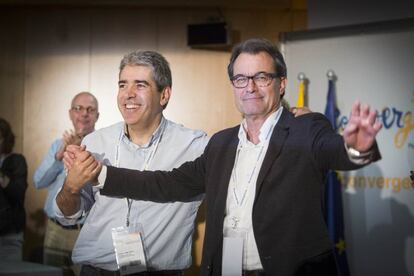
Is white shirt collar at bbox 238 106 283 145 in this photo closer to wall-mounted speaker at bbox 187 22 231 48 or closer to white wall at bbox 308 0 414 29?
white wall at bbox 308 0 414 29

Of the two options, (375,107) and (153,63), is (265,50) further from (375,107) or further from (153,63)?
(375,107)

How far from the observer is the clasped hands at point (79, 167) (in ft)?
6.07

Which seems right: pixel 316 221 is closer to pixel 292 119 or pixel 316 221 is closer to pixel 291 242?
pixel 291 242

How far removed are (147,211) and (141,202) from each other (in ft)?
0.13

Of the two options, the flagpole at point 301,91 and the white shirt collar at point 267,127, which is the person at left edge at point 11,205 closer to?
the white shirt collar at point 267,127

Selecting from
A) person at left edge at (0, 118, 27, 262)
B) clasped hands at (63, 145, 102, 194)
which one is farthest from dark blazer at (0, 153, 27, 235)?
clasped hands at (63, 145, 102, 194)

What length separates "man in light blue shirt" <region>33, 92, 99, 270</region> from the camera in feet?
10.5

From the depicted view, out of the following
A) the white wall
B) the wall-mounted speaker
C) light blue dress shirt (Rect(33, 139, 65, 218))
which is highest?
the white wall

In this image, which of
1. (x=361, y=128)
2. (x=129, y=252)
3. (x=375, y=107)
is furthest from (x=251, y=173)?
(x=375, y=107)

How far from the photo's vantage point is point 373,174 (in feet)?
11.8

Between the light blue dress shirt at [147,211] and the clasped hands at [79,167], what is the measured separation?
16cm

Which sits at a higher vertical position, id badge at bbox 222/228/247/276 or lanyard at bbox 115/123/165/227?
lanyard at bbox 115/123/165/227

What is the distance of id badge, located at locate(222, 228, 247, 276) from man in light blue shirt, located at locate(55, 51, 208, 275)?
0.34 metres

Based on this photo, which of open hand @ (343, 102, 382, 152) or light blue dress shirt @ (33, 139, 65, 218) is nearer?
open hand @ (343, 102, 382, 152)
